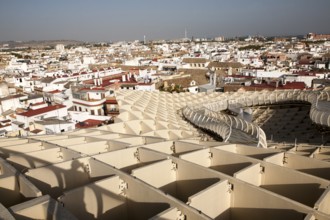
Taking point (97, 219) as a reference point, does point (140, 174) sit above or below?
above

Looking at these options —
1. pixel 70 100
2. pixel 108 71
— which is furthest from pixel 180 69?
pixel 70 100

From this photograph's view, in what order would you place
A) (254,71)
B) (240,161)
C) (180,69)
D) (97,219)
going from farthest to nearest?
(180,69), (254,71), (240,161), (97,219)

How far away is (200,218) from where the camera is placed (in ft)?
20.4

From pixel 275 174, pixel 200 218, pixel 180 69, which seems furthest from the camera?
pixel 180 69

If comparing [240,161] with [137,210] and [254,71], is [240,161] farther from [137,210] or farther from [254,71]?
[254,71]

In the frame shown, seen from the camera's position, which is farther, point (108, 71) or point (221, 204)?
point (108, 71)

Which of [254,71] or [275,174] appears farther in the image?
[254,71]

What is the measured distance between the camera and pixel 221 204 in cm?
815

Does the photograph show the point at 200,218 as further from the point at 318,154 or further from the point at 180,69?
the point at 180,69

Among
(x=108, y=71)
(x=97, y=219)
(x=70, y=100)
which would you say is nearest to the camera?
(x=97, y=219)

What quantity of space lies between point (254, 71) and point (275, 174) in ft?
177

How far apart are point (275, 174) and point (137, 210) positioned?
4.61m

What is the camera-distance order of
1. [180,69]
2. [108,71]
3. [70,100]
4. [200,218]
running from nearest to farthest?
[200,218], [70,100], [108,71], [180,69]

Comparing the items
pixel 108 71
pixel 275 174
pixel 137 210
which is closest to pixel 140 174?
pixel 137 210
